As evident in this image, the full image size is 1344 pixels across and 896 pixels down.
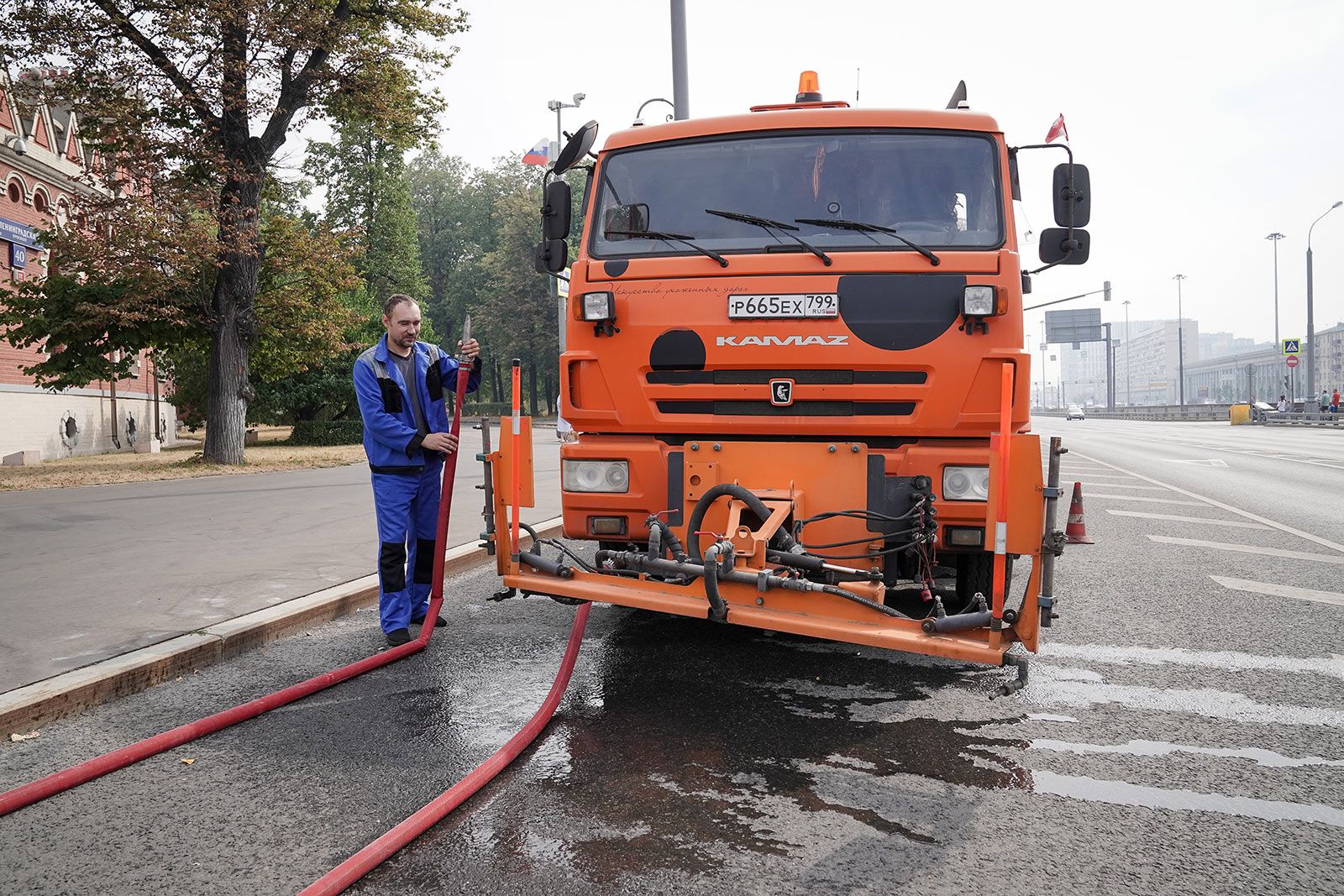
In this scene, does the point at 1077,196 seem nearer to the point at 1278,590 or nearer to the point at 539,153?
the point at 1278,590

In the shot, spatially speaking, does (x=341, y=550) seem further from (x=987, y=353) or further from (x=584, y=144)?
(x=987, y=353)

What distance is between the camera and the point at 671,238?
516cm

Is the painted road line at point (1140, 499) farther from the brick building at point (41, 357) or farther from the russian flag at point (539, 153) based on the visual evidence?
the brick building at point (41, 357)

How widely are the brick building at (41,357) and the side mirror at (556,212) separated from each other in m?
17.4

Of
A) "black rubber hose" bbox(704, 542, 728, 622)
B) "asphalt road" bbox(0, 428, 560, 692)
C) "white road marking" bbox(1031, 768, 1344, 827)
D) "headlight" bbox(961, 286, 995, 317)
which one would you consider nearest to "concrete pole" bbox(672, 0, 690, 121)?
"asphalt road" bbox(0, 428, 560, 692)

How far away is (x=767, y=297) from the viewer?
4.79 m

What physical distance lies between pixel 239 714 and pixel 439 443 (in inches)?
75.2

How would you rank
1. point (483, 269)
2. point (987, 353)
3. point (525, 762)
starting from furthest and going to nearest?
1. point (483, 269)
2. point (987, 353)
3. point (525, 762)

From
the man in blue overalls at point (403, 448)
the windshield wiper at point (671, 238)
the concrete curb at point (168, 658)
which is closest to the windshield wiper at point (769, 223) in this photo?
the windshield wiper at point (671, 238)

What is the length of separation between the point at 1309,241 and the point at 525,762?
47827 millimetres

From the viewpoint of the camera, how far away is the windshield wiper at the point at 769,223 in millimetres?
4875

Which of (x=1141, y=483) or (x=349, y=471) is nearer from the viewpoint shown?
(x=1141, y=483)

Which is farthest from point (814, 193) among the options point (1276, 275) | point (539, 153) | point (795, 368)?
point (1276, 275)

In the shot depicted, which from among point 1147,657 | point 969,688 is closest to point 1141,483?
point 1147,657
